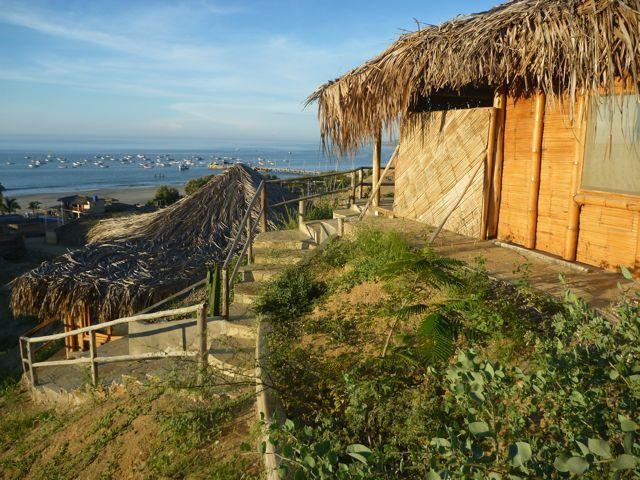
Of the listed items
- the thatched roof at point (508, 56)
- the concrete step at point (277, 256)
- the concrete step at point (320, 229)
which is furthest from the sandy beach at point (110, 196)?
the thatched roof at point (508, 56)

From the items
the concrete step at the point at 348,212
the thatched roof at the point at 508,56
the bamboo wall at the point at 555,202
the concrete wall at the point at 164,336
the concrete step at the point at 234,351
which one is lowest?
the concrete wall at the point at 164,336

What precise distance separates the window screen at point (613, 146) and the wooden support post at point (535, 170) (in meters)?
0.60

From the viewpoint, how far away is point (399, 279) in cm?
476

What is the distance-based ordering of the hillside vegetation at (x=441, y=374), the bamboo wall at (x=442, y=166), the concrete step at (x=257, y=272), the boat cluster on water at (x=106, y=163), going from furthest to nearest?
the boat cluster on water at (x=106, y=163) < the concrete step at (x=257, y=272) < the bamboo wall at (x=442, y=166) < the hillside vegetation at (x=441, y=374)

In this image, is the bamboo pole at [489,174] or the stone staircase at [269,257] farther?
the stone staircase at [269,257]

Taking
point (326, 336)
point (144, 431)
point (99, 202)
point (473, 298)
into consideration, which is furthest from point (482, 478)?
point (99, 202)

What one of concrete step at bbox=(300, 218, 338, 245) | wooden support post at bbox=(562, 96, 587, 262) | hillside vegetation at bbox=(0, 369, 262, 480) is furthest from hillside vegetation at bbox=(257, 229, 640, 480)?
concrete step at bbox=(300, 218, 338, 245)

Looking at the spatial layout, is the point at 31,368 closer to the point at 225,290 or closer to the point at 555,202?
the point at 225,290

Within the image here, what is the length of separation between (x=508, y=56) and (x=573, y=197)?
1.71m

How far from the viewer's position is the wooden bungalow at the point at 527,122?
15.3ft

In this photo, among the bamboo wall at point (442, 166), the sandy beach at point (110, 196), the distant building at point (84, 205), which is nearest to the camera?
the bamboo wall at point (442, 166)

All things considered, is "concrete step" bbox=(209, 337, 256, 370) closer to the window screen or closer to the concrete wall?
the concrete wall

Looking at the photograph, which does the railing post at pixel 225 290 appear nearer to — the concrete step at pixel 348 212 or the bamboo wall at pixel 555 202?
the bamboo wall at pixel 555 202

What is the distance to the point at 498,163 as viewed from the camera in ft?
20.9
